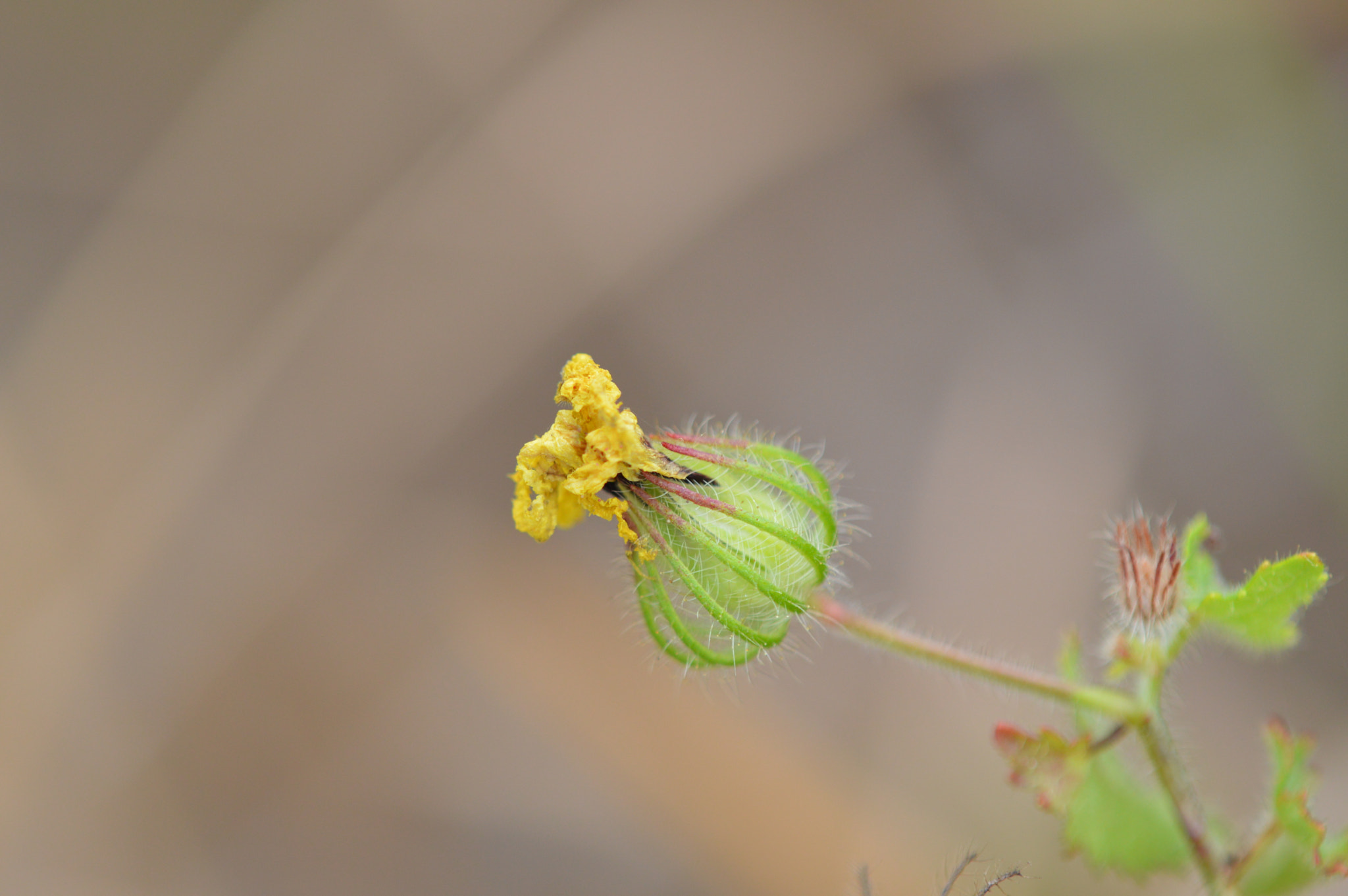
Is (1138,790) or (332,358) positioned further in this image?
(332,358)

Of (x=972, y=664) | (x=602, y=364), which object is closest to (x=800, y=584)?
(x=972, y=664)

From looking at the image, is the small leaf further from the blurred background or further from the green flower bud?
the blurred background

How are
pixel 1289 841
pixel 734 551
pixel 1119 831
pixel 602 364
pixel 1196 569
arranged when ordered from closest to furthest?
pixel 734 551 < pixel 1196 569 < pixel 1289 841 < pixel 1119 831 < pixel 602 364

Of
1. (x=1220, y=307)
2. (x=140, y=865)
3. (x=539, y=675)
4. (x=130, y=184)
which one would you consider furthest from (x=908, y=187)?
(x=140, y=865)

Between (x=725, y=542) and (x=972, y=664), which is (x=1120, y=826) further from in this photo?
(x=725, y=542)

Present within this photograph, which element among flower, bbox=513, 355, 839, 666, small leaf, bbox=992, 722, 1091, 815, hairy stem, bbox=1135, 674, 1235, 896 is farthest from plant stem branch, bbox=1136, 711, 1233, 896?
flower, bbox=513, 355, 839, 666

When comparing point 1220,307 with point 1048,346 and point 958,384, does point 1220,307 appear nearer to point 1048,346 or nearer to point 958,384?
point 1048,346
